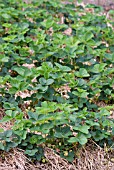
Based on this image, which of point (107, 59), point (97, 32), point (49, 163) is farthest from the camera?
point (97, 32)

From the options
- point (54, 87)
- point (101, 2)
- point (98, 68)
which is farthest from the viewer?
point (101, 2)

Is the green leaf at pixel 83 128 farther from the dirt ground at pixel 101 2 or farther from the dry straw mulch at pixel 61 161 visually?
the dirt ground at pixel 101 2

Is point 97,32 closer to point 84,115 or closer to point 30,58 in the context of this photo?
point 30,58

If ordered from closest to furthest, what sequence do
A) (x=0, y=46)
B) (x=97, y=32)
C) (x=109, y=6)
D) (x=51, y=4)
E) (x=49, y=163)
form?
1. (x=49, y=163)
2. (x=0, y=46)
3. (x=97, y=32)
4. (x=51, y=4)
5. (x=109, y=6)

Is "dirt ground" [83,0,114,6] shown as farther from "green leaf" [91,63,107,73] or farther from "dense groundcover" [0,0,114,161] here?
"green leaf" [91,63,107,73]

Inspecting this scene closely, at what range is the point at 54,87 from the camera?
10.7 feet

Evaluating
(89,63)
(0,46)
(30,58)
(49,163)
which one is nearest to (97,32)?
(89,63)

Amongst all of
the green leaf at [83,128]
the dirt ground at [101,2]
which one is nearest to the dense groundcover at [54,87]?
Result: the green leaf at [83,128]

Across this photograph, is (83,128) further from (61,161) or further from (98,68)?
(98,68)

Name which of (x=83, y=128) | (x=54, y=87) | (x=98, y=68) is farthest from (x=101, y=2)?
(x=83, y=128)

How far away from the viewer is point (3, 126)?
3164 mm

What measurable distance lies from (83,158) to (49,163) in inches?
8.9

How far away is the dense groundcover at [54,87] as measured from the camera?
9.45 feet

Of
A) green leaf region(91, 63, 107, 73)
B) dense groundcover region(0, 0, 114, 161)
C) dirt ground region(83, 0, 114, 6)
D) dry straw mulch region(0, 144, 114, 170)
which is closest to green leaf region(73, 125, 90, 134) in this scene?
dense groundcover region(0, 0, 114, 161)
